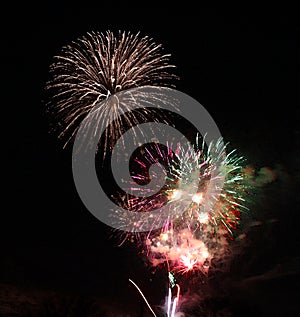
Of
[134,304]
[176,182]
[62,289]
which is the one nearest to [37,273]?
[62,289]

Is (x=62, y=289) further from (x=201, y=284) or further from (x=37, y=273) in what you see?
(x=201, y=284)

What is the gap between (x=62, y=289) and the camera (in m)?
23.8

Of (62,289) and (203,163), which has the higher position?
(203,163)

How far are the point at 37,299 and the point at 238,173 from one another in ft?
41.8

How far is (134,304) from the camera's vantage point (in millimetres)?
23969

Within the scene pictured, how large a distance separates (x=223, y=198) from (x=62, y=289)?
1142 cm

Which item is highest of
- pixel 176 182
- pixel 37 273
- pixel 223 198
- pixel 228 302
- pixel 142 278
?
pixel 176 182

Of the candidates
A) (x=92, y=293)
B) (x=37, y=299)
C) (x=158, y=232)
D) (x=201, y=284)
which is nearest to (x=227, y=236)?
(x=201, y=284)

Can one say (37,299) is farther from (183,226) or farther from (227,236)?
(227,236)

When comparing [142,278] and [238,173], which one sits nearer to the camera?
[238,173]

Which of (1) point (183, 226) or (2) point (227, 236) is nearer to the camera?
(1) point (183, 226)

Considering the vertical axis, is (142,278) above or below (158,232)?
below

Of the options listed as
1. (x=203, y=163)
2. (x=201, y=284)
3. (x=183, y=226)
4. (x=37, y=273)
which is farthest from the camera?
(x=37, y=273)

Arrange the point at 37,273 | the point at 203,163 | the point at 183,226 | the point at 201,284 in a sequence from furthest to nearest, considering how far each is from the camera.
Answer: the point at 37,273, the point at 201,284, the point at 183,226, the point at 203,163
